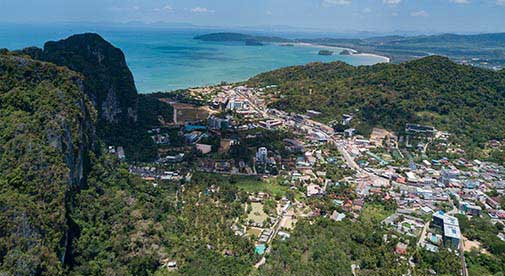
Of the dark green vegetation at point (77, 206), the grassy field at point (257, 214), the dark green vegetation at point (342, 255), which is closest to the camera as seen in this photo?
the dark green vegetation at point (77, 206)

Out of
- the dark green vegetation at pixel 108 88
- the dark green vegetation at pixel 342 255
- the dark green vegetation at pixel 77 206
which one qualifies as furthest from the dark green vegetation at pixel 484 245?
the dark green vegetation at pixel 108 88

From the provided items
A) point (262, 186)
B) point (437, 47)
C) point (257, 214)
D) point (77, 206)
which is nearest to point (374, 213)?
point (257, 214)

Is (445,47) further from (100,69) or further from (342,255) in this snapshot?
(342,255)

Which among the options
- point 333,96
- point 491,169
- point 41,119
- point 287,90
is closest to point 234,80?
point 287,90

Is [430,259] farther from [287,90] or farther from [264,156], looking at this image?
[287,90]

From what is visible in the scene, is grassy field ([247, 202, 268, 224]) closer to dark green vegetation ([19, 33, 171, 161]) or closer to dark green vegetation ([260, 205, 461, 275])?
dark green vegetation ([260, 205, 461, 275])

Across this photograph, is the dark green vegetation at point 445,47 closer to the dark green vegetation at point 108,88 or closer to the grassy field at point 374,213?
the dark green vegetation at point 108,88
